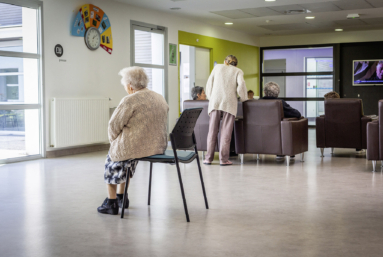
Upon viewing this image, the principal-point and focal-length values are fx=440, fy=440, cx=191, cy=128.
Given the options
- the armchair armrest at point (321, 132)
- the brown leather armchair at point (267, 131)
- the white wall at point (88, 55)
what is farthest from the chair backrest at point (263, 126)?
the white wall at point (88, 55)

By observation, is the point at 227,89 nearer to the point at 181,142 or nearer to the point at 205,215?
the point at 181,142

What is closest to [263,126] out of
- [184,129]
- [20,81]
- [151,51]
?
[184,129]

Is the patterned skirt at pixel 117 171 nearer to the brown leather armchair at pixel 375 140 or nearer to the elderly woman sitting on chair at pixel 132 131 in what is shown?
the elderly woman sitting on chair at pixel 132 131

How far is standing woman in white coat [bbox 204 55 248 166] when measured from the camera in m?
5.83

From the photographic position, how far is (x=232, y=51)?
12391mm

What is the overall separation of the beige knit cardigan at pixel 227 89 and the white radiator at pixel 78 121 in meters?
2.50

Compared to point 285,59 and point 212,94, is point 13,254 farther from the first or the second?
point 285,59

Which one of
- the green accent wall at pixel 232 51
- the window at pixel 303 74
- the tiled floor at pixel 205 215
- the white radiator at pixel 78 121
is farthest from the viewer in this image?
the window at pixel 303 74

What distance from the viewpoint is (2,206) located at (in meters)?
3.67

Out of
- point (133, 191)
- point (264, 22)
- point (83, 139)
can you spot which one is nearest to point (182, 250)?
point (133, 191)

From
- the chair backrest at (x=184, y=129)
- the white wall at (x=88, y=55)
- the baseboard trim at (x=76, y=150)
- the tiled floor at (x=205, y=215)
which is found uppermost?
the white wall at (x=88, y=55)

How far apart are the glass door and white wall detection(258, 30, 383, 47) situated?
896cm

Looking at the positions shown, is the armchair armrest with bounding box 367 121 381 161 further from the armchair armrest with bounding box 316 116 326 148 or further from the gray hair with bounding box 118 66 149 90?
the gray hair with bounding box 118 66 149 90

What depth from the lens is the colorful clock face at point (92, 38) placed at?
7.53 metres
